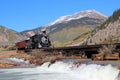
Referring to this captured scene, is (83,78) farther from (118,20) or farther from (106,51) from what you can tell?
(118,20)

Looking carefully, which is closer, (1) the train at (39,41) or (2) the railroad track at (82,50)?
(2) the railroad track at (82,50)

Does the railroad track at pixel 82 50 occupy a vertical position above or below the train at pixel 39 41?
below

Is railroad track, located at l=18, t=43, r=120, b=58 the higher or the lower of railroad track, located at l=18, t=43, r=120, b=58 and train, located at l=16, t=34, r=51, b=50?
the lower

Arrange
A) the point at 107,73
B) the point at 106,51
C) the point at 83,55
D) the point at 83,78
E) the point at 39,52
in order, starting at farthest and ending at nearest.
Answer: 1. the point at 39,52
2. the point at 83,55
3. the point at 106,51
4. the point at 83,78
5. the point at 107,73

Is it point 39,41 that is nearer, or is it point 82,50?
point 82,50

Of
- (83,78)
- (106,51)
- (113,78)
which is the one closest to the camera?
(113,78)

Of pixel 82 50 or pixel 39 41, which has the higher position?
pixel 39 41

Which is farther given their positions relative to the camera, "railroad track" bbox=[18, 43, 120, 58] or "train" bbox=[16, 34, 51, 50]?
"train" bbox=[16, 34, 51, 50]

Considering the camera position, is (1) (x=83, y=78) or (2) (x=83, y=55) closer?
(1) (x=83, y=78)

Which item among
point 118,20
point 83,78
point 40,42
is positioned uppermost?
point 118,20

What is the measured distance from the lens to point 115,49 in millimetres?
60875

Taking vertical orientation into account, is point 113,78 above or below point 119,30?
below

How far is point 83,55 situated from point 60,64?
15.1m

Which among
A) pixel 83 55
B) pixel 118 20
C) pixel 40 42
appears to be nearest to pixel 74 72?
pixel 83 55
